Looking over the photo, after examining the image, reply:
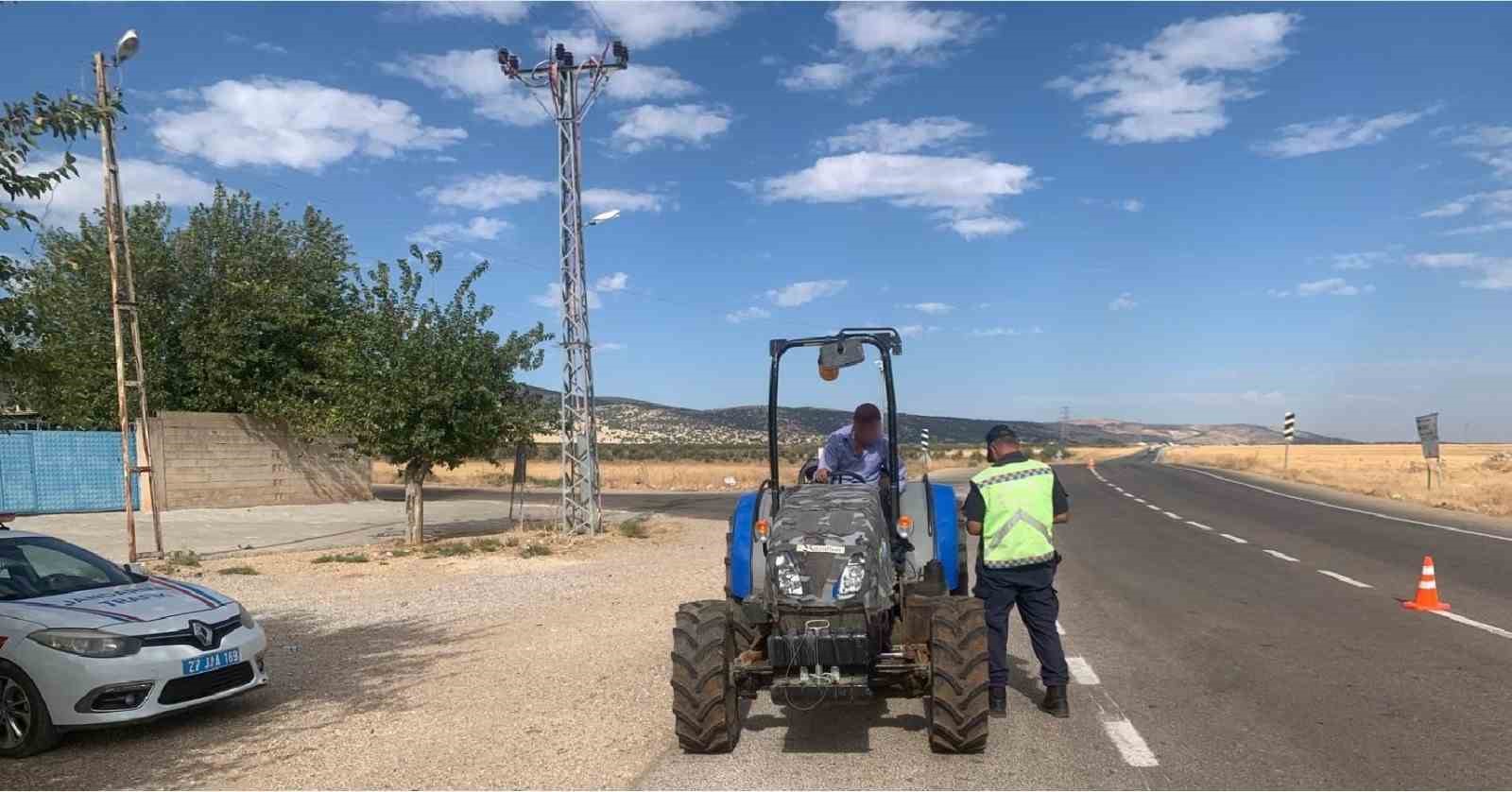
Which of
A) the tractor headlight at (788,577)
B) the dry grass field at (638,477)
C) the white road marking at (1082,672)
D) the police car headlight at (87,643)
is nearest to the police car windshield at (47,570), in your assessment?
the police car headlight at (87,643)

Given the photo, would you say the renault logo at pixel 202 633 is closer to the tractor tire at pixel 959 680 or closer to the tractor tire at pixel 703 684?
the tractor tire at pixel 703 684

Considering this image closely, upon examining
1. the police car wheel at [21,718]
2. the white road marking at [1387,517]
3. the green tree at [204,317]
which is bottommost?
Answer: the white road marking at [1387,517]

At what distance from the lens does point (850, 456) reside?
7.65 metres

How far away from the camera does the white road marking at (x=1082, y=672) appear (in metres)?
7.70

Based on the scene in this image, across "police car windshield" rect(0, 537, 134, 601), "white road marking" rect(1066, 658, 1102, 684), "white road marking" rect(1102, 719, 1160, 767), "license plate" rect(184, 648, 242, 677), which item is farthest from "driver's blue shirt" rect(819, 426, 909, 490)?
"police car windshield" rect(0, 537, 134, 601)

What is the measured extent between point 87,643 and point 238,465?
22.5 metres

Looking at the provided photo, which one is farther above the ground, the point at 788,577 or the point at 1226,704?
the point at 788,577

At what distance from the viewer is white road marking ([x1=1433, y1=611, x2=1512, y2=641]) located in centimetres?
934

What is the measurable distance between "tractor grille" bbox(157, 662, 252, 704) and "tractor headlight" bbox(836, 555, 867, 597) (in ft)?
14.2

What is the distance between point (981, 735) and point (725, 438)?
9662 cm

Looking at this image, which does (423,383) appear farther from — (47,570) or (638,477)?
(638,477)

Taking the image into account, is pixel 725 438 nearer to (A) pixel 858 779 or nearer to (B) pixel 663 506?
(B) pixel 663 506

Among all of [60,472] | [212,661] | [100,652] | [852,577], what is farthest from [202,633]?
[60,472]

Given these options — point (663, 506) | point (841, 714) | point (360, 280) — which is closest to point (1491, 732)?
point (841, 714)
